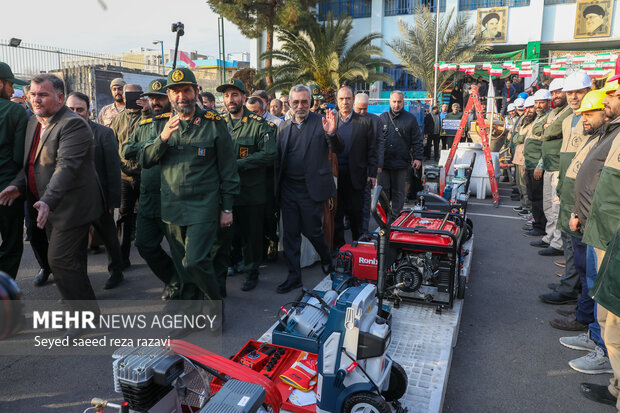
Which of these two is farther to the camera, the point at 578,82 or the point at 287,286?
the point at 578,82

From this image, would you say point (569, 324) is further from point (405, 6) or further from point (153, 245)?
point (405, 6)

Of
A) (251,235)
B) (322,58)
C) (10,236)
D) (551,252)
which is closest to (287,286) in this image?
(251,235)

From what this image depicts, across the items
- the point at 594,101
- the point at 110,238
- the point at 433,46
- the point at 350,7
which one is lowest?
the point at 110,238

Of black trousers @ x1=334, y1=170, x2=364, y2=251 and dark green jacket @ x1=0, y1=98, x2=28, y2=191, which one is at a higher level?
dark green jacket @ x1=0, y1=98, x2=28, y2=191

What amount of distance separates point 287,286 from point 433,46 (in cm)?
2409

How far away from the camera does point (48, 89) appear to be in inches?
145

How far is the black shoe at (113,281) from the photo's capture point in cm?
507

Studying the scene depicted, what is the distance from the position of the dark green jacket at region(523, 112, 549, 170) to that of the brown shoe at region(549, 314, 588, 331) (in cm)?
369

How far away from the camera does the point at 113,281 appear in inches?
201

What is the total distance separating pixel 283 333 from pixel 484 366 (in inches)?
63.5

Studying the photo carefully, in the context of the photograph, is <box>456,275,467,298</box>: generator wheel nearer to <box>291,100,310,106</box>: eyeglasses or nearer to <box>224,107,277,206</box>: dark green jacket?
<box>224,107,277,206</box>: dark green jacket

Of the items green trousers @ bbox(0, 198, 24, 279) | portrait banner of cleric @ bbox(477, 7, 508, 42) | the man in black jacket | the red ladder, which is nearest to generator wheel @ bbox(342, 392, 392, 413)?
green trousers @ bbox(0, 198, 24, 279)

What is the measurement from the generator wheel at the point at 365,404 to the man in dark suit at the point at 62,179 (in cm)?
267

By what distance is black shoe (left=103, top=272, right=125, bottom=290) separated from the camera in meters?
5.07
